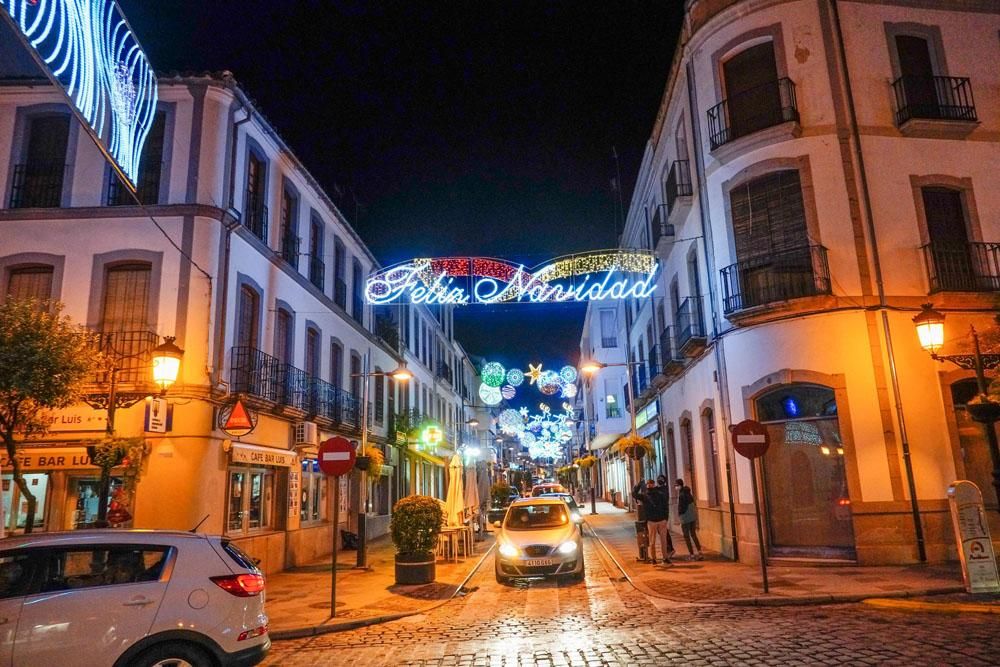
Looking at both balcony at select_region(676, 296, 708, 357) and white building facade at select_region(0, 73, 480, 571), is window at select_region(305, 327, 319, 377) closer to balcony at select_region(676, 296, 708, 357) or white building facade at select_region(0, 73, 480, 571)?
white building facade at select_region(0, 73, 480, 571)

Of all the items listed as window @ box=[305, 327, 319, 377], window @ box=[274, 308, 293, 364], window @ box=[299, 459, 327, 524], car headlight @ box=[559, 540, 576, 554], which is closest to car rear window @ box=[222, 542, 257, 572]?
car headlight @ box=[559, 540, 576, 554]

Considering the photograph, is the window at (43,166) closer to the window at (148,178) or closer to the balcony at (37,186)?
the balcony at (37,186)

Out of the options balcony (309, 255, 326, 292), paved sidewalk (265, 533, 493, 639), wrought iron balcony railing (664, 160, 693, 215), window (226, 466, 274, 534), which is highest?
wrought iron balcony railing (664, 160, 693, 215)

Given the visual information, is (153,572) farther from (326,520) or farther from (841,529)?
(326,520)

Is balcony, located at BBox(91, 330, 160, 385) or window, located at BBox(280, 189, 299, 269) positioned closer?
balcony, located at BBox(91, 330, 160, 385)

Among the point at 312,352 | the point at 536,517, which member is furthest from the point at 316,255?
the point at 536,517

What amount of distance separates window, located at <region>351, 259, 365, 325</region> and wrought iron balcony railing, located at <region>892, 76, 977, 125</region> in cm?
1793

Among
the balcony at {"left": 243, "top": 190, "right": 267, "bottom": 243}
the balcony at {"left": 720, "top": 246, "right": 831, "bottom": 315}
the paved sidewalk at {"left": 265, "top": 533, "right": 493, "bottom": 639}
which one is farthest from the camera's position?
the balcony at {"left": 243, "top": 190, "right": 267, "bottom": 243}

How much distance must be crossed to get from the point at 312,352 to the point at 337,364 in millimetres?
2268

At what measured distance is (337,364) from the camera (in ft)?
77.3

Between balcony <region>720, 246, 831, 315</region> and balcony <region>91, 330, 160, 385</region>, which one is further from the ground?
balcony <region>720, 246, 831, 315</region>

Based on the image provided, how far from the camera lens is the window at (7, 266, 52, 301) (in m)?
15.1

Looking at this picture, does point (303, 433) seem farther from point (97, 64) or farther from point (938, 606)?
point (938, 606)

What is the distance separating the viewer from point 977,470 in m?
14.6
